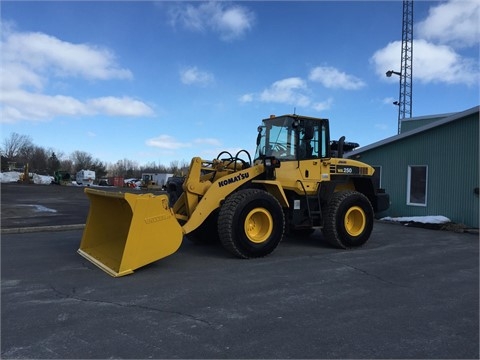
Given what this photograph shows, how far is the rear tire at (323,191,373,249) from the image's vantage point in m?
9.41

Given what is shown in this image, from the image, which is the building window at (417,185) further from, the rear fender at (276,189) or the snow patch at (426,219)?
the rear fender at (276,189)

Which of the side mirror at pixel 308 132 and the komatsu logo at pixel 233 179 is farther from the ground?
the side mirror at pixel 308 132

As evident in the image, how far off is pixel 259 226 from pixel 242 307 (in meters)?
3.29

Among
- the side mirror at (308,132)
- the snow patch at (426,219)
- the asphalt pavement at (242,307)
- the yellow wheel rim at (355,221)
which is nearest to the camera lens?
the asphalt pavement at (242,307)

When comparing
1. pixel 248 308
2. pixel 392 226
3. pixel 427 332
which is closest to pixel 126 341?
pixel 248 308

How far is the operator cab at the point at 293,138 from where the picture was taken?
9.34 meters

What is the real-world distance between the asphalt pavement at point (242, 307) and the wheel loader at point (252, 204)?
1.48 feet

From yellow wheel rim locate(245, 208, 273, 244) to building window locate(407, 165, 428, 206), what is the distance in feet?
29.6

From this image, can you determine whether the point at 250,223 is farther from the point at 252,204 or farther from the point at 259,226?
the point at 252,204

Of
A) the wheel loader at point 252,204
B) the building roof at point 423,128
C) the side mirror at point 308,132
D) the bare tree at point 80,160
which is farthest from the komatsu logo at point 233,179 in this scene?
the bare tree at point 80,160

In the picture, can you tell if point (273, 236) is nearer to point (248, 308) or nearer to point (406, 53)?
point (248, 308)

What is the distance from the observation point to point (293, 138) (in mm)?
9367

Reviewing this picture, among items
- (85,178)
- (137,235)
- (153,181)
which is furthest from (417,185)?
(85,178)

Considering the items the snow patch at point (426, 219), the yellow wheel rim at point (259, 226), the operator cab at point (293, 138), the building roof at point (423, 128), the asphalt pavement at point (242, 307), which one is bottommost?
the asphalt pavement at point (242, 307)
